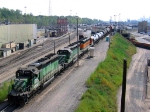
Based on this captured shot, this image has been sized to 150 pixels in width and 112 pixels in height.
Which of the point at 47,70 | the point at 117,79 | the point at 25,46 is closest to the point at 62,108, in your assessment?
the point at 47,70

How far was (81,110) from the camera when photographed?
85.7 feet

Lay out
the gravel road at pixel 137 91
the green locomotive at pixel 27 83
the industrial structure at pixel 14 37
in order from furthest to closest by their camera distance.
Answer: the industrial structure at pixel 14 37 < the gravel road at pixel 137 91 < the green locomotive at pixel 27 83

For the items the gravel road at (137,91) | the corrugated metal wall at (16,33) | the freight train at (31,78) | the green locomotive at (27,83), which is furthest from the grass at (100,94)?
the corrugated metal wall at (16,33)

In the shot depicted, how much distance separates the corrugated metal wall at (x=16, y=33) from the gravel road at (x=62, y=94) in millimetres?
38804

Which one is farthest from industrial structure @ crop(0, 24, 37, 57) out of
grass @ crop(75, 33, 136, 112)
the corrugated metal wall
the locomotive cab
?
the locomotive cab

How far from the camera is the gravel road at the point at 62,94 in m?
27.6

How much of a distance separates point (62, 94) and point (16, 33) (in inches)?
2413

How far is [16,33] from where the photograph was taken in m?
89.2

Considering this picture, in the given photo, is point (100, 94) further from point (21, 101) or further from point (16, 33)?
point (16, 33)

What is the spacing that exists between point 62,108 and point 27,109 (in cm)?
381

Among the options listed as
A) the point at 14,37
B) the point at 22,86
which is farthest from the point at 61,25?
the point at 22,86

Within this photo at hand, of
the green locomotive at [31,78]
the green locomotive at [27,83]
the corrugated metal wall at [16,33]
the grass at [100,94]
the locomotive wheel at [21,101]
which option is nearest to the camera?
the locomotive wheel at [21,101]

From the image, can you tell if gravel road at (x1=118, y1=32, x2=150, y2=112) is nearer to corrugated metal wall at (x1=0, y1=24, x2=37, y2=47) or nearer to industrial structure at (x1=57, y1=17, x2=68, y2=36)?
corrugated metal wall at (x1=0, y1=24, x2=37, y2=47)

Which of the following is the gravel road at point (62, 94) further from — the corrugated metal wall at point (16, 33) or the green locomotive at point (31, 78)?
the corrugated metal wall at point (16, 33)
